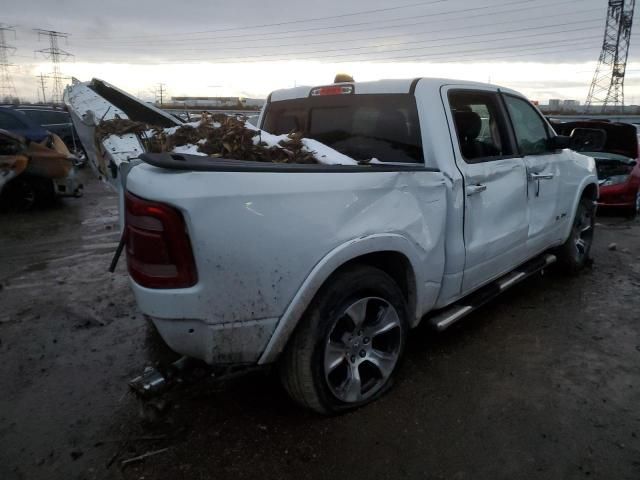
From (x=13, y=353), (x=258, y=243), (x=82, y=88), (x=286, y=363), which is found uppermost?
(x=82, y=88)

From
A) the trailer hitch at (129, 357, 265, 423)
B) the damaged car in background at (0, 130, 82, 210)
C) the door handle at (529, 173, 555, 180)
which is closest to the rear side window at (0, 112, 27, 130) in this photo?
the damaged car in background at (0, 130, 82, 210)

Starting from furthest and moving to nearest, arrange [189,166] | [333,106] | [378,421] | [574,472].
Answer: [333,106]
[378,421]
[574,472]
[189,166]

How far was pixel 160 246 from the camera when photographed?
6.72 feet

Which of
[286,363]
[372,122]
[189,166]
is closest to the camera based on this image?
[189,166]

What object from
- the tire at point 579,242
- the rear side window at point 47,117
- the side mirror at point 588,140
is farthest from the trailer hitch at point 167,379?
the rear side window at point 47,117

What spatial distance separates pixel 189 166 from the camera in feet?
6.59

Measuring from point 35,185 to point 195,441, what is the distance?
7.98 metres

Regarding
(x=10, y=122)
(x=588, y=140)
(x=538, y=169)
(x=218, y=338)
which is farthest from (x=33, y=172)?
(x=588, y=140)

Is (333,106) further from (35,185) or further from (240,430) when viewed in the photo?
(35,185)

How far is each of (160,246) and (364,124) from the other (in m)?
1.80

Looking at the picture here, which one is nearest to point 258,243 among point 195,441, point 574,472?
point 195,441

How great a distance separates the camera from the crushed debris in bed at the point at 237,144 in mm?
2842

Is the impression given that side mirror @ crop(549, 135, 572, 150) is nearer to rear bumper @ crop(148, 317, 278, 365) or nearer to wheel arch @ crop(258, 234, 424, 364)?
wheel arch @ crop(258, 234, 424, 364)

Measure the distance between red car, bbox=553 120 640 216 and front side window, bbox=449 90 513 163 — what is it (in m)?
5.01
